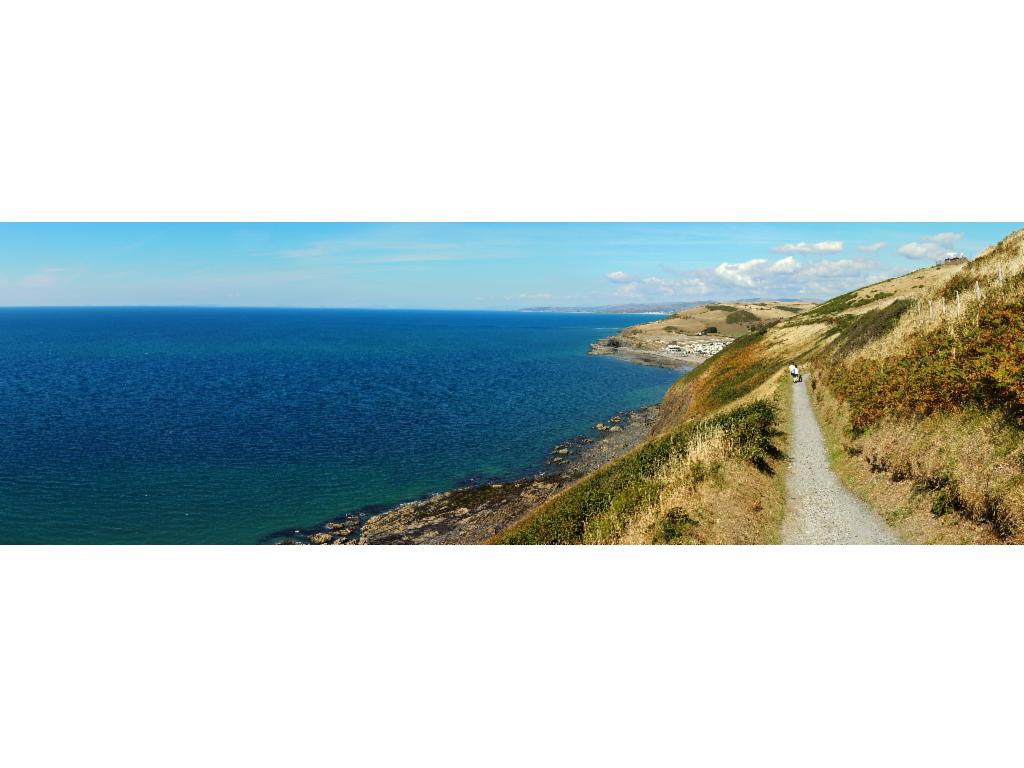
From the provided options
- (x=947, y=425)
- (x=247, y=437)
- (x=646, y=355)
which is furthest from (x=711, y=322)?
(x=947, y=425)

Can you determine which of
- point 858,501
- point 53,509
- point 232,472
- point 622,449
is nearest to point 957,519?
point 858,501

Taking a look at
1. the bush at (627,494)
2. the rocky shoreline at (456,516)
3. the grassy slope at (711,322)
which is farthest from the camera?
the grassy slope at (711,322)

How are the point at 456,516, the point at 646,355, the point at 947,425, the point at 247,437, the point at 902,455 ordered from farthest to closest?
the point at 646,355 → the point at 247,437 → the point at 456,516 → the point at 902,455 → the point at 947,425

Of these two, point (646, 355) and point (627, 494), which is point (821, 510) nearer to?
point (627, 494)

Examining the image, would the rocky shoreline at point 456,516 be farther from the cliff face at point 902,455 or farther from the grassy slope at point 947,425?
the grassy slope at point 947,425

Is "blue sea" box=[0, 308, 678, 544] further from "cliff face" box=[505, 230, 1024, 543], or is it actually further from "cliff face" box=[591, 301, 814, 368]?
"cliff face" box=[591, 301, 814, 368]

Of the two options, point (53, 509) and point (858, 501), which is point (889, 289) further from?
point (53, 509)

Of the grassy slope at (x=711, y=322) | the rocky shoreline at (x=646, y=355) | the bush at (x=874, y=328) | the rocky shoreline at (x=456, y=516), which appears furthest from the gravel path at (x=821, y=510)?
the grassy slope at (x=711, y=322)
